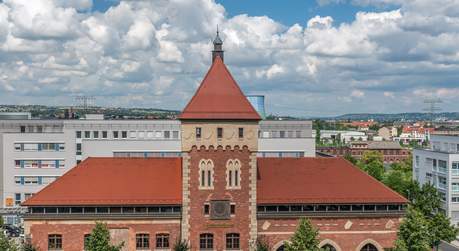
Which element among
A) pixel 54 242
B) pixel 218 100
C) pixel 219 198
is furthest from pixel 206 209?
pixel 54 242

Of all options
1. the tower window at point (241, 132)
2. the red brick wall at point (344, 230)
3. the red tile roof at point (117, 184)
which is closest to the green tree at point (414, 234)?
the red brick wall at point (344, 230)

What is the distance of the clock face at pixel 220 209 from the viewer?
49031 mm

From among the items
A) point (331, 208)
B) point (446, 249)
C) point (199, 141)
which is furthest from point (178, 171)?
point (446, 249)

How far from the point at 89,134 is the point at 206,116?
52.9m

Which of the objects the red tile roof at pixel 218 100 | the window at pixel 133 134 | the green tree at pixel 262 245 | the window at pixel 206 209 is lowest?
the green tree at pixel 262 245

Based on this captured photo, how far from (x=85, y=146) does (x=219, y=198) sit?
47.2 meters

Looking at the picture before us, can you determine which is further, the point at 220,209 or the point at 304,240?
the point at 220,209

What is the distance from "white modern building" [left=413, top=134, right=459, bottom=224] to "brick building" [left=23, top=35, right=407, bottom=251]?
3304 cm

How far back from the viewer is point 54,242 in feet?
160

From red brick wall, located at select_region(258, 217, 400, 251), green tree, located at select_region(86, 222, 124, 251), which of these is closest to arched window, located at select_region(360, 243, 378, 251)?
red brick wall, located at select_region(258, 217, 400, 251)

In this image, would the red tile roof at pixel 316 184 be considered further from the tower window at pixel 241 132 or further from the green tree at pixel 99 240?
the green tree at pixel 99 240

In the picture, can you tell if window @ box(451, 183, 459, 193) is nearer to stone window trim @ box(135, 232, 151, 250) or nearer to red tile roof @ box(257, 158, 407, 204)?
red tile roof @ box(257, 158, 407, 204)

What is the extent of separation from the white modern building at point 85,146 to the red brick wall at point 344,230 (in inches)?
1640

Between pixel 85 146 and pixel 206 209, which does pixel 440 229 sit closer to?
pixel 206 209
